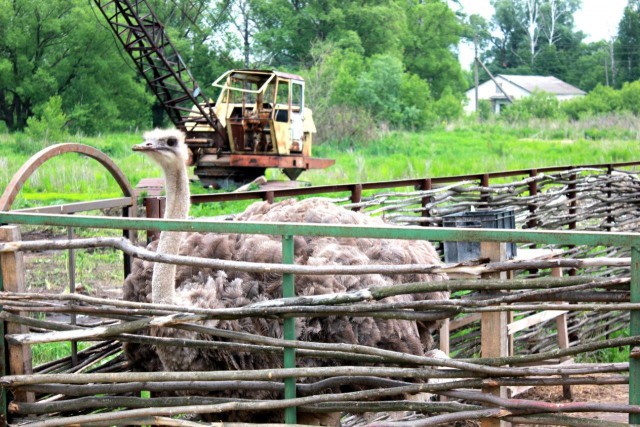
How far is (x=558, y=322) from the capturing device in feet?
22.5

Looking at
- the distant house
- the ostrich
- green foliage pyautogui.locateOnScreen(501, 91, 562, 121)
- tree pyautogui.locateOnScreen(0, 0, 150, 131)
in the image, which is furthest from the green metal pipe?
the distant house

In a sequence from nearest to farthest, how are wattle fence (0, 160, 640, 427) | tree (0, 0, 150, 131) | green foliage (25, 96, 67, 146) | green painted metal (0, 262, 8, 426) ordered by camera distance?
wattle fence (0, 160, 640, 427), green painted metal (0, 262, 8, 426), green foliage (25, 96, 67, 146), tree (0, 0, 150, 131)

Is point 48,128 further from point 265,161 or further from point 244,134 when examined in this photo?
point 265,161

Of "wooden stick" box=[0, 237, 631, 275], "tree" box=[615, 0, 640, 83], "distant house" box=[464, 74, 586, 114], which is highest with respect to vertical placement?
"tree" box=[615, 0, 640, 83]

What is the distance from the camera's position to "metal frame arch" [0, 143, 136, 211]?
12.5 feet

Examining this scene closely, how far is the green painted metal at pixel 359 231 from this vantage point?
2660 millimetres

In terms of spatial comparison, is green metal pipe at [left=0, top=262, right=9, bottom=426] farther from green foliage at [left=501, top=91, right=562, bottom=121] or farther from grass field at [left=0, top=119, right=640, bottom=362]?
green foliage at [left=501, top=91, right=562, bottom=121]

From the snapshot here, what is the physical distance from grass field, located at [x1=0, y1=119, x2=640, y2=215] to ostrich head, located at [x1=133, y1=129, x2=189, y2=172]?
8439mm

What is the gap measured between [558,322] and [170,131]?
3.83 meters

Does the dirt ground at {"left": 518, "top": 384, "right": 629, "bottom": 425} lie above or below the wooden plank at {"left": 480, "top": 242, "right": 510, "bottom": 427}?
below

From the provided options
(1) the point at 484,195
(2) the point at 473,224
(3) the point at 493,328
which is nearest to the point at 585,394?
(1) the point at 484,195

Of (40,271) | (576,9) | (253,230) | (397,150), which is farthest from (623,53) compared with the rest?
(253,230)

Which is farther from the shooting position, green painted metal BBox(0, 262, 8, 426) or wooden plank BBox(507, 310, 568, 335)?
wooden plank BBox(507, 310, 568, 335)

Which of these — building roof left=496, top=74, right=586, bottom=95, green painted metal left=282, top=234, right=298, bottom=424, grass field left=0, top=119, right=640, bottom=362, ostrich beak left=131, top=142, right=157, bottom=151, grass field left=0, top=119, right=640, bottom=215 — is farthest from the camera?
building roof left=496, top=74, right=586, bottom=95
